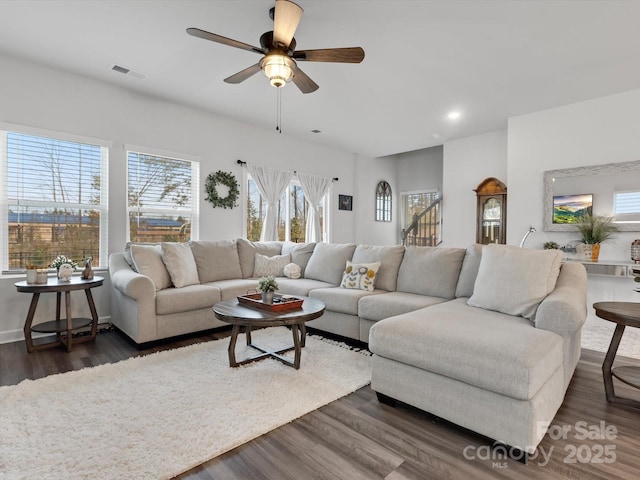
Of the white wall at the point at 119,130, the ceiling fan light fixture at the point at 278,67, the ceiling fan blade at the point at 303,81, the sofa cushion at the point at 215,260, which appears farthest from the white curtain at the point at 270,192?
the ceiling fan light fixture at the point at 278,67

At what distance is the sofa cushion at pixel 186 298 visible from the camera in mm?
3277

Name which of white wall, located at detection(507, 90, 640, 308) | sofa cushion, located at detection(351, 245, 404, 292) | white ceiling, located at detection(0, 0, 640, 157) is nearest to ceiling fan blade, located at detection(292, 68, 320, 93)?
white ceiling, located at detection(0, 0, 640, 157)

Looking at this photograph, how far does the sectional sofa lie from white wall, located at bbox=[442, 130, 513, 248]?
2.96 meters

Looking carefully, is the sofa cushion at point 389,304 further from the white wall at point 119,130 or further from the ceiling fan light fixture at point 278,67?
the white wall at point 119,130

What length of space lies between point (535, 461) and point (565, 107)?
462cm

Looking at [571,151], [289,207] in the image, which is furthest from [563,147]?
[289,207]

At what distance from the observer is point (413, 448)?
1.72 m

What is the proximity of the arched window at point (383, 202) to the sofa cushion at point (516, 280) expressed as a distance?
17.4ft

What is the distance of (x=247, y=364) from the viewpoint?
274 centimetres

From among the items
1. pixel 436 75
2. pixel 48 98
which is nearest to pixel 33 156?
pixel 48 98

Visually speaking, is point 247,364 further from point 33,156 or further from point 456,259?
point 33,156

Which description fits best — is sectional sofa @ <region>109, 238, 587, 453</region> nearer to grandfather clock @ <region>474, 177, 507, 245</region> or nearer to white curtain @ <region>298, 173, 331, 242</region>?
white curtain @ <region>298, 173, 331, 242</region>

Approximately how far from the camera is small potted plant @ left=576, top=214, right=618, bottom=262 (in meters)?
4.22

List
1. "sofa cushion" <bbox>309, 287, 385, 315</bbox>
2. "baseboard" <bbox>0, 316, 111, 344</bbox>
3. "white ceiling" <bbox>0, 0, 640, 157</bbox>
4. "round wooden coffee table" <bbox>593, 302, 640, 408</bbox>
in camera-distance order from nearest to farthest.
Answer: "round wooden coffee table" <bbox>593, 302, 640, 408</bbox>, "white ceiling" <bbox>0, 0, 640, 157</bbox>, "sofa cushion" <bbox>309, 287, 385, 315</bbox>, "baseboard" <bbox>0, 316, 111, 344</bbox>
